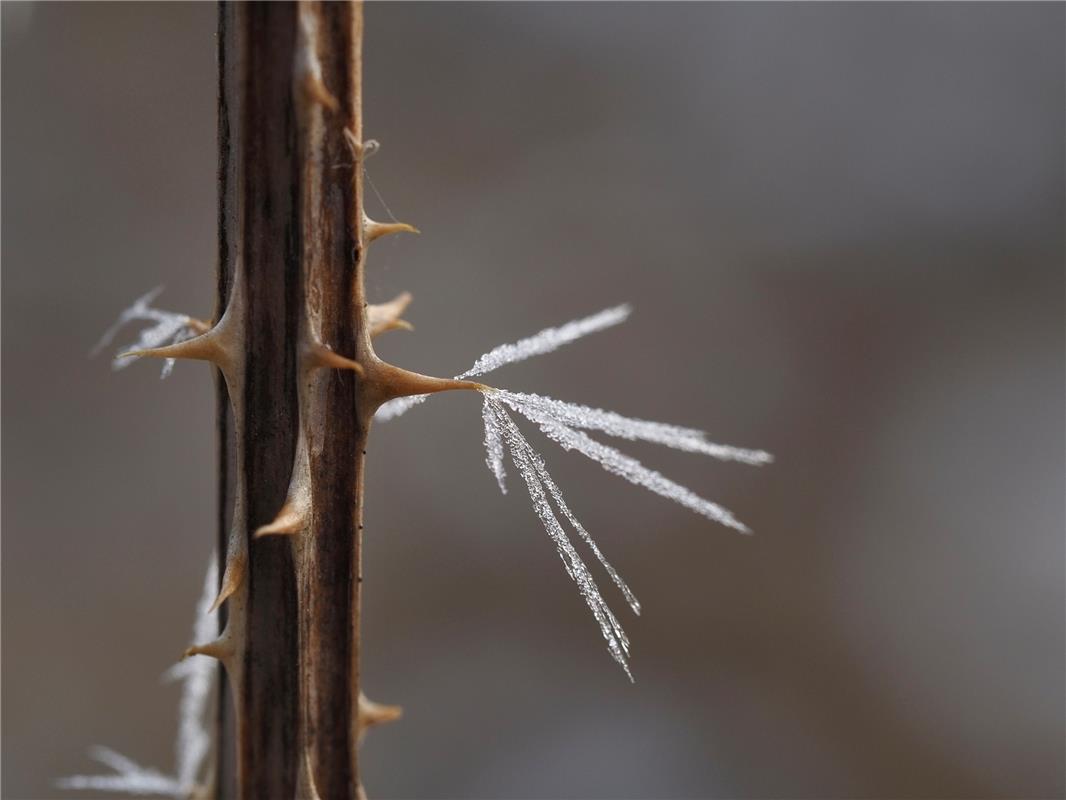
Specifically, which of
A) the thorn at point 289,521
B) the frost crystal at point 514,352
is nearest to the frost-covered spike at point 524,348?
the frost crystal at point 514,352

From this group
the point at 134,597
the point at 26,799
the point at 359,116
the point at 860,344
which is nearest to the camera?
the point at 359,116

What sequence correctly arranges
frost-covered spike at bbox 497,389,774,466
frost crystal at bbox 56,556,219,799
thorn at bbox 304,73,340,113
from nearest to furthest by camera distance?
thorn at bbox 304,73,340,113 < frost-covered spike at bbox 497,389,774,466 < frost crystal at bbox 56,556,219,799

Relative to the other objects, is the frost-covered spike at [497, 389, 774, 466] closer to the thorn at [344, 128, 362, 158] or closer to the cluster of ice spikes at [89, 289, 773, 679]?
the cluster of ice spikes at [89, 289, 773, 679]

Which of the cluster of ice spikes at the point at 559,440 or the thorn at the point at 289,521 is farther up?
the cluster of ice spikes at the point at 559,440

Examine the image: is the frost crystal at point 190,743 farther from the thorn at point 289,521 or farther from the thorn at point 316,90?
the thorn at point 316,90

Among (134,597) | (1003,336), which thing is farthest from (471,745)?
(1003,336)

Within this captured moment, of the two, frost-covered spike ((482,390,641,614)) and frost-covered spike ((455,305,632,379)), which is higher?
frost-covered spike ((455,305,632,379))

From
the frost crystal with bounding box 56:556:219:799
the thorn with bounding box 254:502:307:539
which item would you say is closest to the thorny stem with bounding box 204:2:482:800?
the thorn with bounding box 254:502:307:539

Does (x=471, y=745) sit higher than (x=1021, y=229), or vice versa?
(x=1021, y=229)

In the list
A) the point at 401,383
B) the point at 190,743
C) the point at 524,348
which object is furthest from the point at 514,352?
the point at 190,743

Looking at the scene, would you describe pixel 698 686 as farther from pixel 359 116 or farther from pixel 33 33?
pixel 33 33

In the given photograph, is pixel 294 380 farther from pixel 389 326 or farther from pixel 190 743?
pixel 190 743
